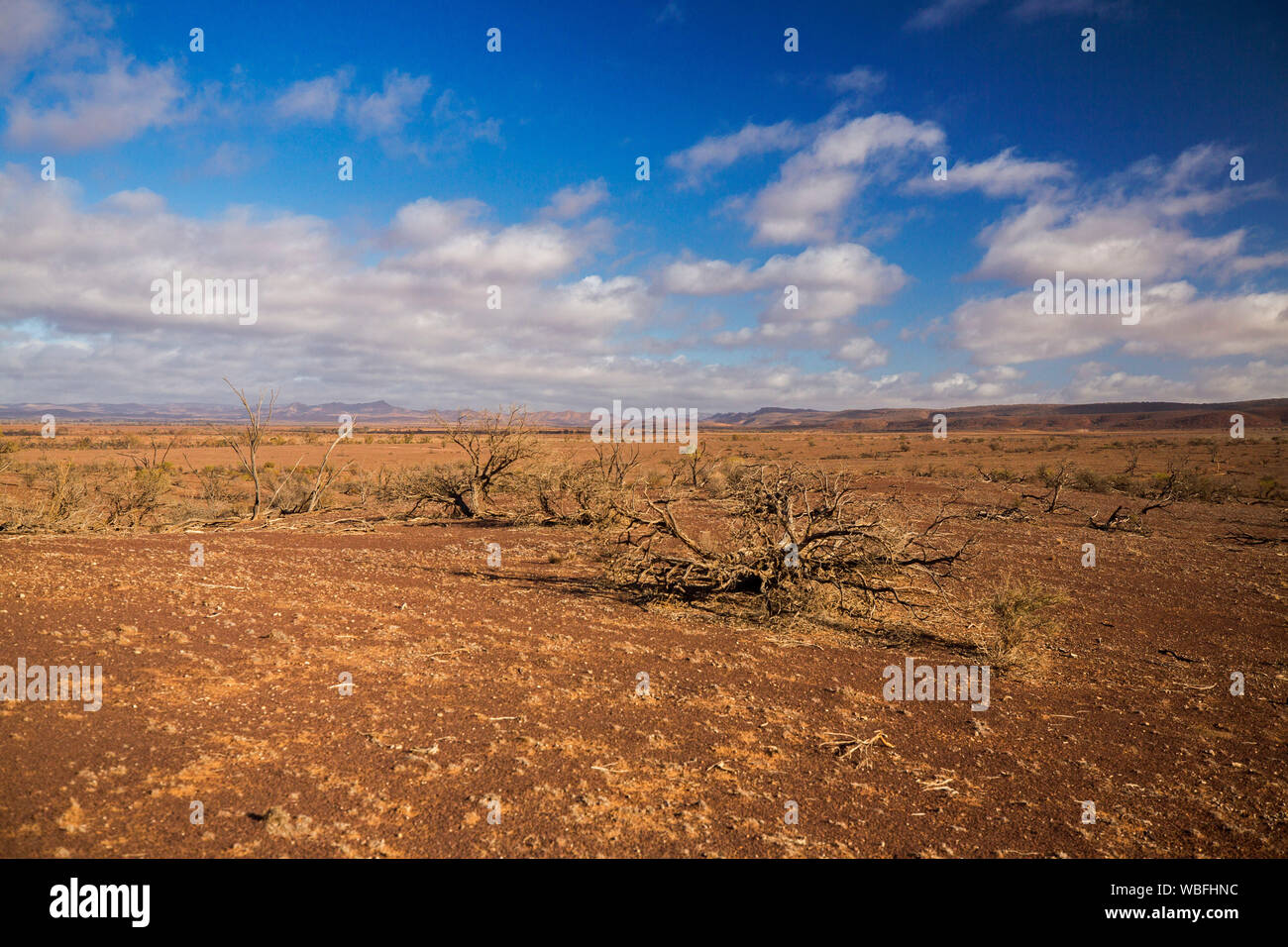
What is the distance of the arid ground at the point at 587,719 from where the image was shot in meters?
3.59

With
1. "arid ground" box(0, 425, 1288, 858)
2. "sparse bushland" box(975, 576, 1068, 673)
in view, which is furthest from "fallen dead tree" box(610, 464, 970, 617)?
"sparse bushland" box(975, 576, 1068, 673)

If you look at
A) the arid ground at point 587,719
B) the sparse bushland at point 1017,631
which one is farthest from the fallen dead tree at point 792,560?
the sparse bushland at point 1017,631

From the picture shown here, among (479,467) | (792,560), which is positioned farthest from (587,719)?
(479,467)

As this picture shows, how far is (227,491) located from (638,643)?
20.7 meters

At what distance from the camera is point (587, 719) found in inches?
199

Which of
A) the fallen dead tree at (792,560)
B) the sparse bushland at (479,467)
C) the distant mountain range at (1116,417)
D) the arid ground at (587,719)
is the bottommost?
the arid ground at (587,719)

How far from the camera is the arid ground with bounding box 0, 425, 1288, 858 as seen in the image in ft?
11.8

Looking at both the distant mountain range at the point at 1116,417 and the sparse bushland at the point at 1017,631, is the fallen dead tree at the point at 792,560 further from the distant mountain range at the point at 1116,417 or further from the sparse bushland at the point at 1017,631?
the distant mountain range at the point at 1116,417

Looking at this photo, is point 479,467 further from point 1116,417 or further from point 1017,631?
point 1116,417

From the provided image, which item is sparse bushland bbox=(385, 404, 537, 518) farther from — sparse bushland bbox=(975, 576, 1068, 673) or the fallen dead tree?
sparse bushland bbox=(975, 576, 1068, 673)

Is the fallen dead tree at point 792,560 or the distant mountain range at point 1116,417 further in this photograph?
the distant mountain range at point 1116,417
